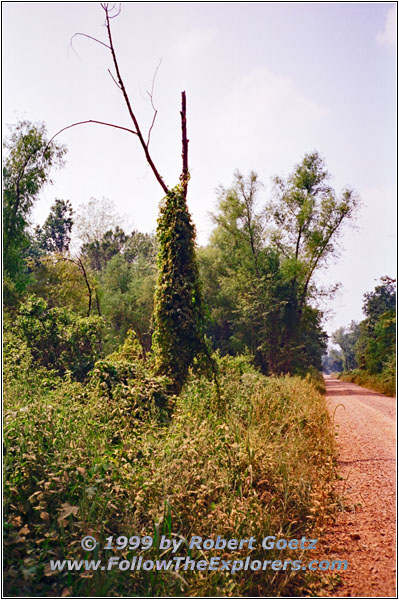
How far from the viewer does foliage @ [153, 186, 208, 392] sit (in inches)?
308

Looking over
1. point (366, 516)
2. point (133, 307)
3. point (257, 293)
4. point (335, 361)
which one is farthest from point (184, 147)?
point (335, 361)

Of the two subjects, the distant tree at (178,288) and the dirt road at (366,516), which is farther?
the distant tree at (178,288)

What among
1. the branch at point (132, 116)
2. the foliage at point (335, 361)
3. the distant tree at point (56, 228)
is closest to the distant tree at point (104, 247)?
the distant tree at point (56, 228)

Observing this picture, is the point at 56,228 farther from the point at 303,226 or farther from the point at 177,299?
the point at 177,299

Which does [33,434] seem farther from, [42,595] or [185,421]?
[185,421]

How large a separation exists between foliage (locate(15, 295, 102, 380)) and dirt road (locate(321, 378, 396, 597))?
19.4 feet

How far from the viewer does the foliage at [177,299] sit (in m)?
7.83

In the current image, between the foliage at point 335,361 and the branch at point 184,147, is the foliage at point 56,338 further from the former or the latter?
the foliage at point 335,361

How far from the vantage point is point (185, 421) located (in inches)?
222

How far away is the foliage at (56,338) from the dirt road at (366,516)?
5.90 metres

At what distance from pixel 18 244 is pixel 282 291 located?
11901 mm

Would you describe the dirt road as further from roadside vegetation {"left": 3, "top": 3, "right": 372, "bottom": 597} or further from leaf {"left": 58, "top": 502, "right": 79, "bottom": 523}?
leaf {"left": 58, "top": 502, "right": 79, "bottom": 523}

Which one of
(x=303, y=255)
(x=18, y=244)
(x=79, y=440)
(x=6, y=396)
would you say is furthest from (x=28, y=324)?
(x=303, y=255)

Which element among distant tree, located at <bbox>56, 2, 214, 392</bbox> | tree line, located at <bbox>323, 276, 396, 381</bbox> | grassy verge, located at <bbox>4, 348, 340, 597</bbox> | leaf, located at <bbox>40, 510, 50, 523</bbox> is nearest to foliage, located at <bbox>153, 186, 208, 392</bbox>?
distant tree, located at <bbox>56, 2, 214, 392</bbox>
